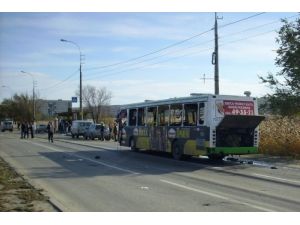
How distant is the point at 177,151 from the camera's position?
73.6 ft

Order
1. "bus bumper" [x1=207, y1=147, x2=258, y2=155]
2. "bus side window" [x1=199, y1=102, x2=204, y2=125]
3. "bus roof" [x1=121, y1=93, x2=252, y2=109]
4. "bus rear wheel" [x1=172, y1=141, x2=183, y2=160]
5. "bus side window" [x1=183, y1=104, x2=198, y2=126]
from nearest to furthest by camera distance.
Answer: "bus bumper" [x1=207, y1=147, x2=258, y2=155], "bus side window" [x1=199, y1=102, x2=204, y2=125], "bus roof" [x1=121, y1=93, x2=252, y2=109], "bus side window" [x1=183, y1=104, x2=198, y2=126], "bus rear wheel" [x1=172, y1=141, x2=183, y2=160]

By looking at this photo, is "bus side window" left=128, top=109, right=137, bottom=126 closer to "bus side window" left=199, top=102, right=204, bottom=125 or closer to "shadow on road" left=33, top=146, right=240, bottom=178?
"shadow on road" left=33, top=146, right=240, bottom=178

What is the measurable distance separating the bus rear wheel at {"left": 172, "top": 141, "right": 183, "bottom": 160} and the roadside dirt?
9103 millimetres

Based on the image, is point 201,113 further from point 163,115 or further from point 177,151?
point 163,115

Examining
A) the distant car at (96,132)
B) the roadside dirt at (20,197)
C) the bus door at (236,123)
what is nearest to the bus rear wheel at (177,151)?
the bus door at (236,123)

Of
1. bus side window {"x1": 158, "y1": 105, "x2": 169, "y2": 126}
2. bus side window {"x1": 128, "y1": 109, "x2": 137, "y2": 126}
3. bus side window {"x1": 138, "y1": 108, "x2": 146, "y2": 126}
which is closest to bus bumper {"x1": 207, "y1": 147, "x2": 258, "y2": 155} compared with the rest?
bus side window {"x1": 158, "y1": 105, "x2": 169, "y2": 126}

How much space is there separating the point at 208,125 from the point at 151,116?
5528 millimetres

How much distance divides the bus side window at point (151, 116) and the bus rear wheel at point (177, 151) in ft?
8.12

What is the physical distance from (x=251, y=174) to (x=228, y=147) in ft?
12.7

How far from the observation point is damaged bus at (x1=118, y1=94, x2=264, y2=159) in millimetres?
20156

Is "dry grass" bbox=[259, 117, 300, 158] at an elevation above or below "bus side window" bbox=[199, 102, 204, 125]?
below

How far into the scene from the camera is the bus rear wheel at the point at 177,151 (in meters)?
22.1

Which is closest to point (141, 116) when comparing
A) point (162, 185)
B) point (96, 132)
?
point (162, 185)

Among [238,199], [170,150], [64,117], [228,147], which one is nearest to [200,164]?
[228,147]
